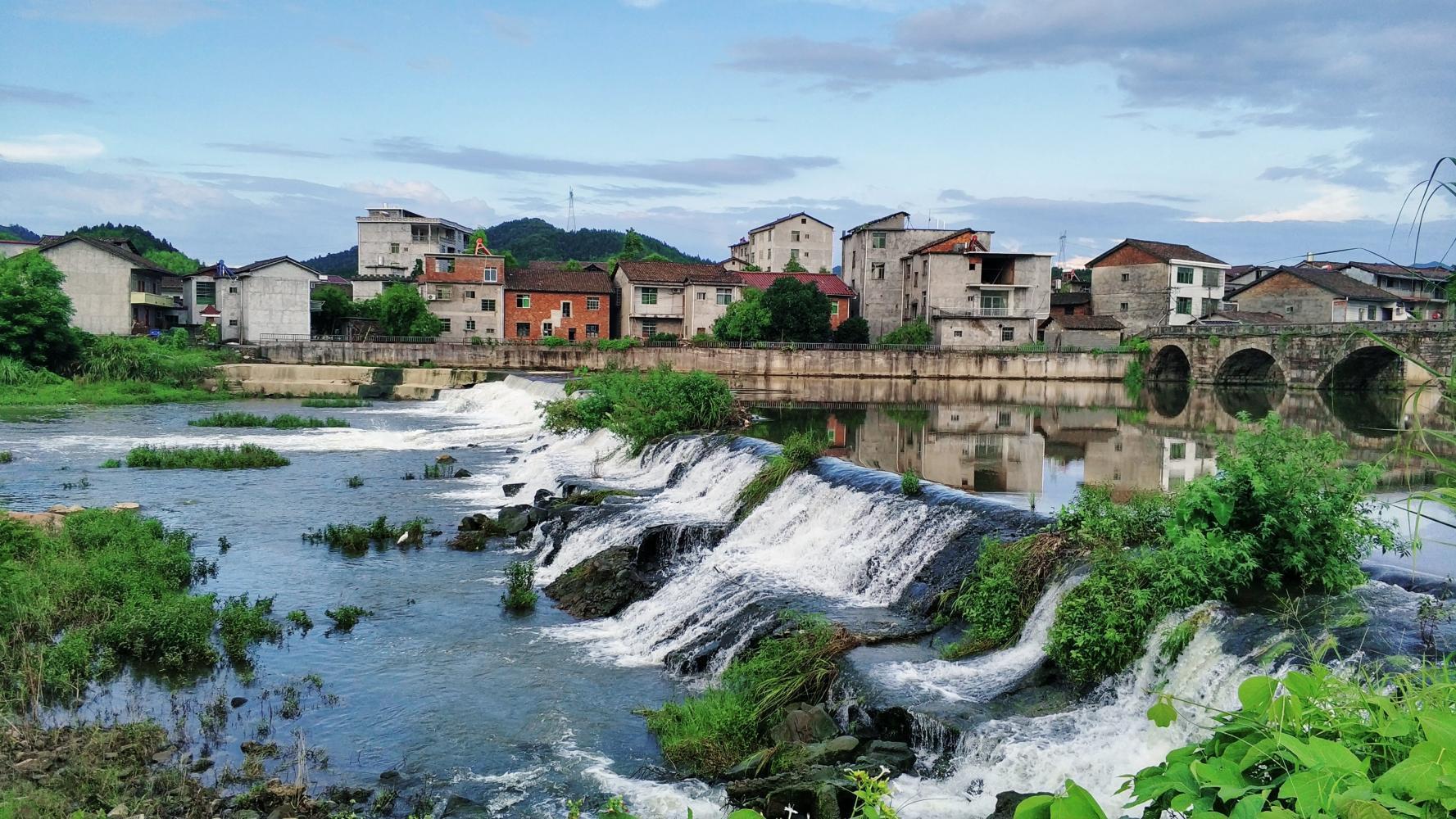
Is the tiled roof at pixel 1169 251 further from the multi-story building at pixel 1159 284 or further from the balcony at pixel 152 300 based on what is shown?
the balcony at pixel 152 300

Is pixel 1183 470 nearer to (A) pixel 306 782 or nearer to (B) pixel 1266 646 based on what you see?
(B) pixel 1266 646

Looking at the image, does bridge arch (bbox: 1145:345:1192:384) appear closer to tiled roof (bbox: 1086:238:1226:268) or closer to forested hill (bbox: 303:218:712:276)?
tiled roof (bbox: 1086:238:1226:268)

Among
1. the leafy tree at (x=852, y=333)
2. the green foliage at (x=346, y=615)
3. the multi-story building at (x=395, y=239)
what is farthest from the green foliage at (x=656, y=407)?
the multi-story building at (x=395, y=239)

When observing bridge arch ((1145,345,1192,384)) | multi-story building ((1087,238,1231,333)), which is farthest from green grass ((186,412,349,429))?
multi-story building ((1087,238,1231,333))

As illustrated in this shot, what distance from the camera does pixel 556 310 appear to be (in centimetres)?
6650

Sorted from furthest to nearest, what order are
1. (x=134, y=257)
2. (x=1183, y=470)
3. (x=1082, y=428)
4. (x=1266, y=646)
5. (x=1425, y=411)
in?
(x=134, y=257) → (x=1425, y=411) → (x=1082, y=428) → (x=1183, y=470) → (x=1266, y=646)

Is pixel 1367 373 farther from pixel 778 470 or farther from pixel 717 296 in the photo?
pixel 778 470

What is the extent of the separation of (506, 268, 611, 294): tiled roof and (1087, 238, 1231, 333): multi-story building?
36447mm

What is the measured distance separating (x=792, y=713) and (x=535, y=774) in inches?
97.5

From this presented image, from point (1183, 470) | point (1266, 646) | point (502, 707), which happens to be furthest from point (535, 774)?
point (1183, 470)

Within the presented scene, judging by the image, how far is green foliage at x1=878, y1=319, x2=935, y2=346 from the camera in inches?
2454

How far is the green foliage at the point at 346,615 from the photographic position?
1359cm

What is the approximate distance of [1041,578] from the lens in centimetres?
1118

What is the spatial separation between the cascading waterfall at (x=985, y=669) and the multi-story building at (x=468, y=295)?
57.5m
